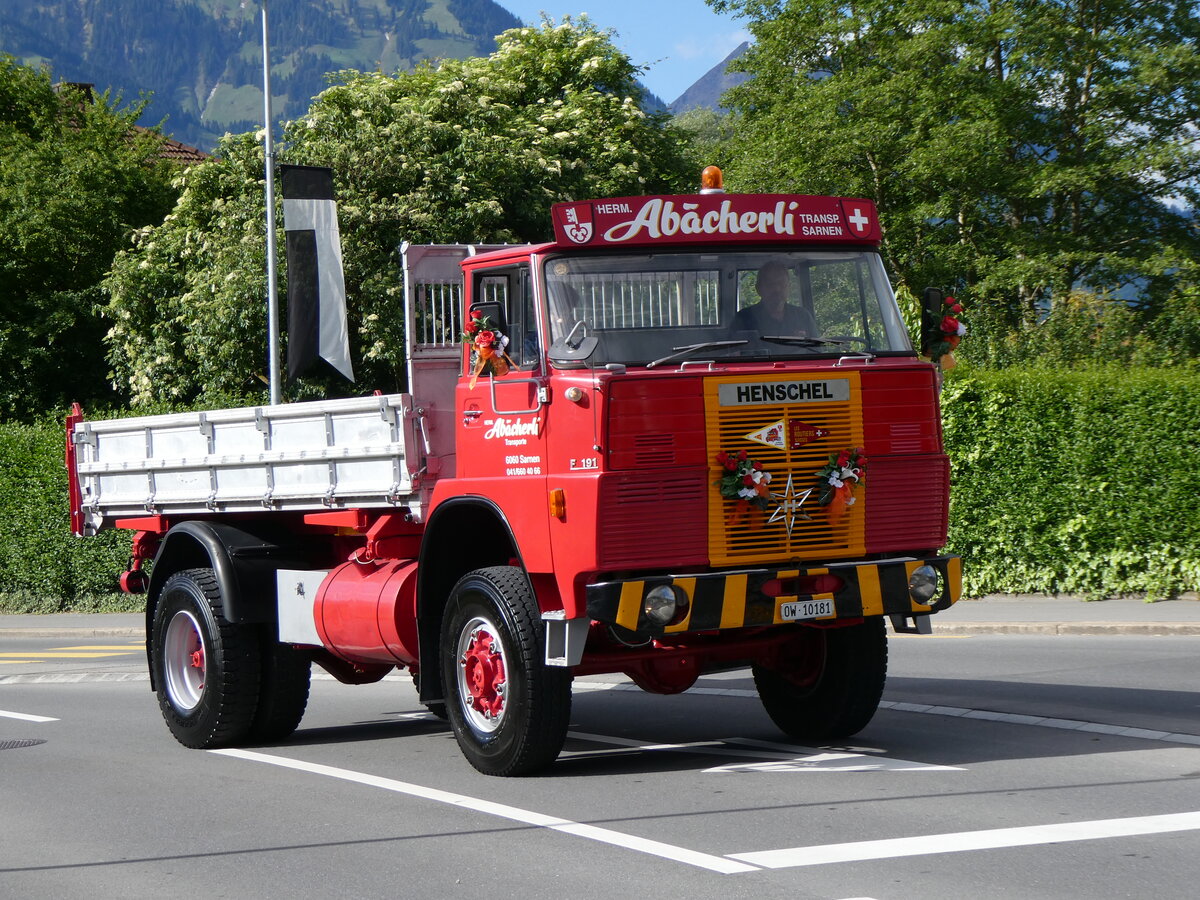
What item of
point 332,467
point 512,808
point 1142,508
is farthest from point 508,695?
point 1142,508

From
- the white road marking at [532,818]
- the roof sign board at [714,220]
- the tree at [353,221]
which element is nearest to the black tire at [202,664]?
the white road marking at [532,818]

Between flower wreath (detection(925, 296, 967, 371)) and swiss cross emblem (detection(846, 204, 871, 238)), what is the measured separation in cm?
61

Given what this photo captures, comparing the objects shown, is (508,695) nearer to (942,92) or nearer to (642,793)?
(642,793)

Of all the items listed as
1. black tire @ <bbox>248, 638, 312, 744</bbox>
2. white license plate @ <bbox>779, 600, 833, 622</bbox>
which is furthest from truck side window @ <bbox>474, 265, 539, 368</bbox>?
black tire @ <bbox>248, 638, 312, 744</bbox>

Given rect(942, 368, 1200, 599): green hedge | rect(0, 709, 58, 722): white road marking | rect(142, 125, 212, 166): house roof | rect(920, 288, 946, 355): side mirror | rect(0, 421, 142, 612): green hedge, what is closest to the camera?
rect(920, 288, 946, 355): side mirror

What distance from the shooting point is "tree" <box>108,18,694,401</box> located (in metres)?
30.0

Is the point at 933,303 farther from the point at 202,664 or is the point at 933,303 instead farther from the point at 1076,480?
the point at 1076,480

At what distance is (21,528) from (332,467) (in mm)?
18431

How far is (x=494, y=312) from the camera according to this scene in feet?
27.6

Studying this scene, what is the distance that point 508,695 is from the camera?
827 cm

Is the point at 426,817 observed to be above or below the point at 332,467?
below

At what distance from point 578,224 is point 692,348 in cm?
88

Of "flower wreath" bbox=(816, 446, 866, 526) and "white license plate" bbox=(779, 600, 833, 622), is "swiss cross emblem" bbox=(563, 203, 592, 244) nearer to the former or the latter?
"flower wreath" bbox=(816, 446, 866, 526)

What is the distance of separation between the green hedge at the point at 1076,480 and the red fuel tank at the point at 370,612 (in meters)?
10.3
